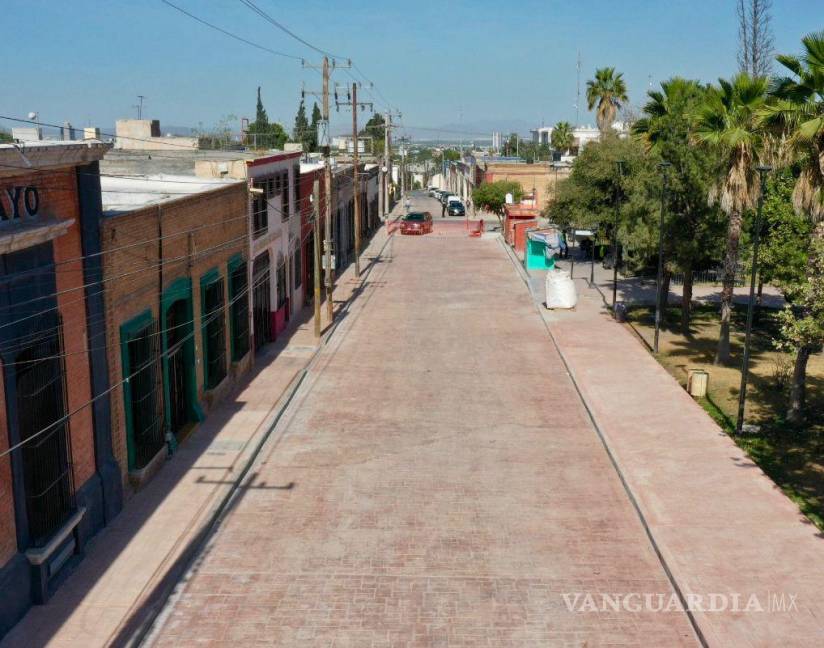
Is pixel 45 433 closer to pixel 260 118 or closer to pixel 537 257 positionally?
pixel 537 257

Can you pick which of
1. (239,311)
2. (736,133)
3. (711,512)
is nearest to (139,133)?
(239,311)

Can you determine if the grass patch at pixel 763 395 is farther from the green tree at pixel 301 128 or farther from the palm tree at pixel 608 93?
the green tree at pixel 301 128

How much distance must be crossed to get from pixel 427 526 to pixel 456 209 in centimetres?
7320

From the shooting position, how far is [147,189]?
68.0 ft

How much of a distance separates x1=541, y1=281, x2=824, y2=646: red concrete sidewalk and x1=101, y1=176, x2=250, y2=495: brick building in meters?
8.94

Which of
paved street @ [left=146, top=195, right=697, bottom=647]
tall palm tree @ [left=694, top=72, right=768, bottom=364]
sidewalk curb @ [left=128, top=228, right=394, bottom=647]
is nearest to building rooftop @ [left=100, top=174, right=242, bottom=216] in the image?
sidewalk curb @ [left=128, top=228, right=394, bottom=647]

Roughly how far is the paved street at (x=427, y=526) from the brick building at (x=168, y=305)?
212 cm

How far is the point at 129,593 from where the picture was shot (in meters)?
12.2

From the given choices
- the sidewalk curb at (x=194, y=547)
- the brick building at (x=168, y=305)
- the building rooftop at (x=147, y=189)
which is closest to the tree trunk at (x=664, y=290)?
the sidewalk curb at (x=194, y=547)

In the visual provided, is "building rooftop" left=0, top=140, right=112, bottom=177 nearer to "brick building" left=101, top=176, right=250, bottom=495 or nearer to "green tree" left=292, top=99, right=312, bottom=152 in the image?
"brick building" left=101, top=176, right=250, bottom=495

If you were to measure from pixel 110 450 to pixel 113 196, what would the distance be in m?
6.51

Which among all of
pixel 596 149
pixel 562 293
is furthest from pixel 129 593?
pixel 596 149

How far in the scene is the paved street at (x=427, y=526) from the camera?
38.2 feet

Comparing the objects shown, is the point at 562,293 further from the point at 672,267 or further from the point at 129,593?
the point at 129,593
